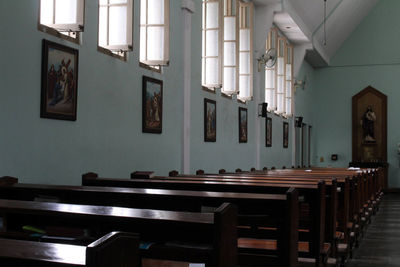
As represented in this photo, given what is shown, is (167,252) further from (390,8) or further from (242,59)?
(390,8)

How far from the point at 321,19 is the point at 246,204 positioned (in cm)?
1441

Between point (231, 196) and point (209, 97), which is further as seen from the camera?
point (209, 97)

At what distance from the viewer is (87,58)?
226 inches

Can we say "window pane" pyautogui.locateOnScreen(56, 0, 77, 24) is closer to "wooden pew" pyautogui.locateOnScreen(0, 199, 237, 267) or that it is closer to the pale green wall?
"wooden pew" pyautogui.locateOnScreen(0, 199, 237, 267)

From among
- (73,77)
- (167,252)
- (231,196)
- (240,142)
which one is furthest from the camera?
(240,142)

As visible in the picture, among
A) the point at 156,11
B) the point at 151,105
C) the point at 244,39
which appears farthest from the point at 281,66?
the point at 151,105

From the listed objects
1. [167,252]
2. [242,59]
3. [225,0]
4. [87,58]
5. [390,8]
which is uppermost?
[390,8]

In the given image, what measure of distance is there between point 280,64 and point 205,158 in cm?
694

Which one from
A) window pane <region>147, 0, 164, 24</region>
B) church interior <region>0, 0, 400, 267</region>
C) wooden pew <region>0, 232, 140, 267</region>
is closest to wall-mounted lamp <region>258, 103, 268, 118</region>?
church interior <region>0, 0, 400, 267</region>

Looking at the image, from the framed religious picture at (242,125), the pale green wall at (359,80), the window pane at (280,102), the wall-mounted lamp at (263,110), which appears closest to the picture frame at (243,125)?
the framed religious picture at (242,125)

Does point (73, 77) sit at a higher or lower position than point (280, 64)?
lower

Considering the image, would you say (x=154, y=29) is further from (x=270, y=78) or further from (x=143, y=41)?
(x=270, y=78)

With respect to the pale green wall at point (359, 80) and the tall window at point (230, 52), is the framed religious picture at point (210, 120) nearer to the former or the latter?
the tall window at point (230, 52)

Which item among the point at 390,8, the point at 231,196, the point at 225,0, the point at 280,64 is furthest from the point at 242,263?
the point at 390,8
